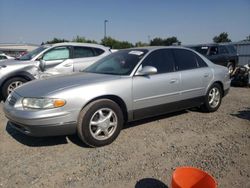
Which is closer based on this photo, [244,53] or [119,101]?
[119,101]

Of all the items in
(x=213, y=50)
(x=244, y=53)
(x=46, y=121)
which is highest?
(x=213, y=50)

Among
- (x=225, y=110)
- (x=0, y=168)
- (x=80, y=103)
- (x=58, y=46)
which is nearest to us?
(x=0, y=168)

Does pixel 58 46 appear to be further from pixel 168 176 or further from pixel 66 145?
pixel 168 176

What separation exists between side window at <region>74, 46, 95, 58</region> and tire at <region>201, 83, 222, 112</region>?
3900 millimetres

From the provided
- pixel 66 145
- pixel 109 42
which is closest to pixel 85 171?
pixel 66 145

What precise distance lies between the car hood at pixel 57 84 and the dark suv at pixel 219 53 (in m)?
9.08

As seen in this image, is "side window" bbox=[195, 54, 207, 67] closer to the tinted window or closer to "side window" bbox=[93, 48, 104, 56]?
"side window" bbox=[93, 48, 104, 56]

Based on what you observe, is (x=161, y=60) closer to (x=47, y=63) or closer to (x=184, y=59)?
(x=184, y=59)

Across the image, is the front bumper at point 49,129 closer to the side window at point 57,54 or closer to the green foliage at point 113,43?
the side window at point 57,54

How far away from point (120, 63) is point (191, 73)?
4.77 feet

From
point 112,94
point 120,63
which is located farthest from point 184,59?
point 112,94

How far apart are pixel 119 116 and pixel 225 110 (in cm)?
307

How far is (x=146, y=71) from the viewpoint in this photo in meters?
4.28

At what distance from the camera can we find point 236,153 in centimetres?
373
